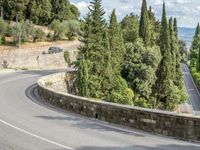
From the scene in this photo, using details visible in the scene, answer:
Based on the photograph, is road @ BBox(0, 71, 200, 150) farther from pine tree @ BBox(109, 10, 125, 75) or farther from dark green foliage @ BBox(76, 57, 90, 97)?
pine tree @ BBox(109, 10, 125, 75)

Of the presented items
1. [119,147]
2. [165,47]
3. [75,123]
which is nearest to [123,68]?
[165,47]

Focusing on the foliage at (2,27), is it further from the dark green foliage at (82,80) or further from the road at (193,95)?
the dark green foliage at (82,80)

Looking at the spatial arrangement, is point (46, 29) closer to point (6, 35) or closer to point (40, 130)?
point (6, 35)

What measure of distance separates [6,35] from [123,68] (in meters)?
38.9

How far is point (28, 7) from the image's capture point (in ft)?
302

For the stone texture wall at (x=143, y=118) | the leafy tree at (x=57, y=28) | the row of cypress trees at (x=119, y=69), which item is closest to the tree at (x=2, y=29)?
the leafy tree at (x=57, y=28)

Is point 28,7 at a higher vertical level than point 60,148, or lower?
higher

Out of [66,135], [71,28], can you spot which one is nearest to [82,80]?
[66,135]

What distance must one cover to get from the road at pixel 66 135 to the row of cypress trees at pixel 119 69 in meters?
24.6

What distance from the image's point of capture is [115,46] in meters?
52.8

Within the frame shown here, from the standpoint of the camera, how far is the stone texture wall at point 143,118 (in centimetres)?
1198

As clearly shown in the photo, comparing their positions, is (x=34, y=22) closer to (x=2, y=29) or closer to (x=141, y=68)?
(x=2, y=29)

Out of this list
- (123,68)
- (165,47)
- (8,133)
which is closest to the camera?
(8,133)

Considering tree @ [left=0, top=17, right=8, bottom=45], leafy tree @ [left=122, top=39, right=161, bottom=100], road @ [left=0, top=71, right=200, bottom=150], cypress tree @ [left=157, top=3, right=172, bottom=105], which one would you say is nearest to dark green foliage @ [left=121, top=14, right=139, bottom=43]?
cypress tree @ [left=157, top=3, right=172, bottom=105]
